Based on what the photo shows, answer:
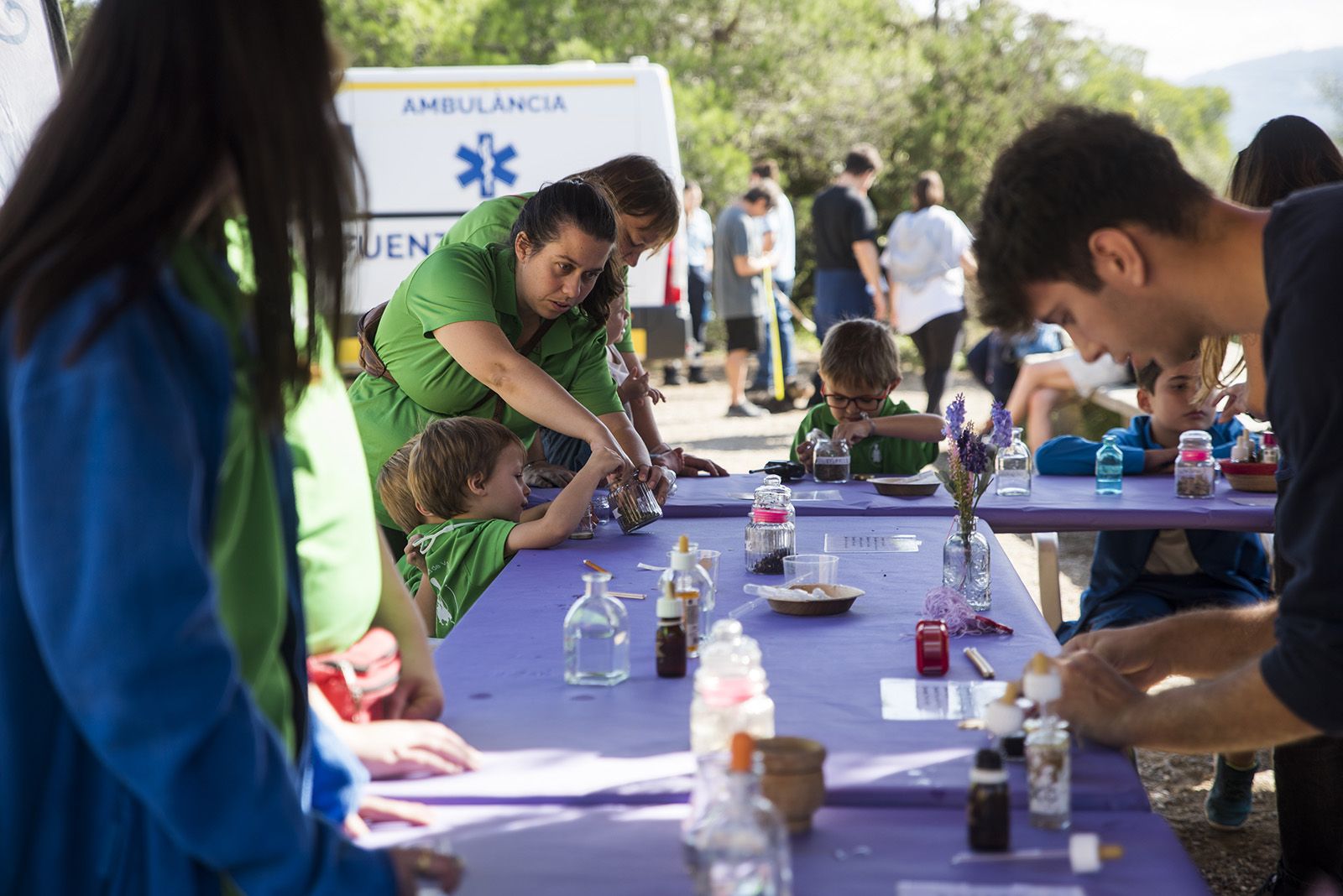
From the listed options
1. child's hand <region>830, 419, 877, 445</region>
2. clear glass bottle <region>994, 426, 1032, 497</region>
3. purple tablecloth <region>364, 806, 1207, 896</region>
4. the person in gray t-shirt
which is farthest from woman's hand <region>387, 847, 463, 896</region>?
the person in gray t-shirt

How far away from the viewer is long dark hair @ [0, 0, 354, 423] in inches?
44.6

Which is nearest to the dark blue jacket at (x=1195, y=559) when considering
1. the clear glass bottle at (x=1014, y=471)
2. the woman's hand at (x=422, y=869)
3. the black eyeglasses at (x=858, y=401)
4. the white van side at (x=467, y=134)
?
the clear glass bottle at (x=1014, y=471)

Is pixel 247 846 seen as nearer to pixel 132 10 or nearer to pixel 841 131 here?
pixel 132 10

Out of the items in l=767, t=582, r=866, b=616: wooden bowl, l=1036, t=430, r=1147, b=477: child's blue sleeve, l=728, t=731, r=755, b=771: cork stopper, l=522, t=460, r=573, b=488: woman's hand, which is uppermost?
l=728, t=731, r=755, b=771: cork stopper

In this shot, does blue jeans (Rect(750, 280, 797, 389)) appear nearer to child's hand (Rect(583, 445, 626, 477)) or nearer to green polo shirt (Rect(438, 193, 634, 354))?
green polo shirt (Rect(438, 193, 634, 354))

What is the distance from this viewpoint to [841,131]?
18828 mm

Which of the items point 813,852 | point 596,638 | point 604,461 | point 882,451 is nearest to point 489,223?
point 604,461

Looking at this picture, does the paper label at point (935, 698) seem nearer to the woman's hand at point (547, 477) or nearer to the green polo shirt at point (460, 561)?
the green polo shirt at point (460, 561)

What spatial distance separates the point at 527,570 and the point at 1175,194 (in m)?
1.78

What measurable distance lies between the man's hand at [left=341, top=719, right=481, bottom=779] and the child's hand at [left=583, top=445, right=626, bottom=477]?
1.63 m

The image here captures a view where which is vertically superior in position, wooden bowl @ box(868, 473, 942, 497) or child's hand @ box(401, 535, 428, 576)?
child's hand @ box(401, 535, 428, 576)

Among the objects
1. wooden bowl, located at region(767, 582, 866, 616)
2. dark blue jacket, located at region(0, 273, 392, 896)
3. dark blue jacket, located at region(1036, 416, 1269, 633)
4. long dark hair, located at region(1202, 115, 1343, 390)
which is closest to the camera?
dark blue jacket, located at region(0, 273, 392, 896)

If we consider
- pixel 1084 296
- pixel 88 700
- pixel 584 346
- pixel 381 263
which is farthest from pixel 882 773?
pixel 381 263

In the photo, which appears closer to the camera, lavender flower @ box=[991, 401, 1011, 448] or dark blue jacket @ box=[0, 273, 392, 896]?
dark blue jacket @ box=[0, 273, 392, 896]
